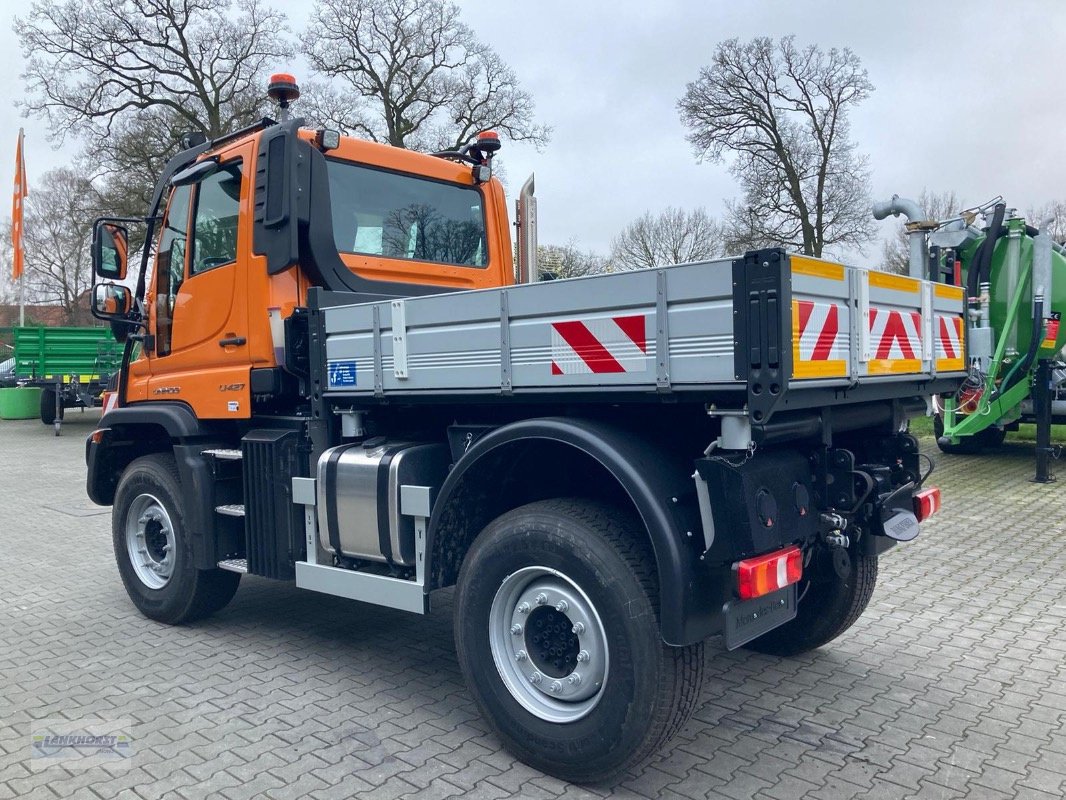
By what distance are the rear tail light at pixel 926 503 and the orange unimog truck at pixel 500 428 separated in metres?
0.02

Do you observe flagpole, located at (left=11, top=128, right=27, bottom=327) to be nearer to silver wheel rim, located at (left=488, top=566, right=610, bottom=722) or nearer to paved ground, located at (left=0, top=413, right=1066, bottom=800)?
paved ground, located at (left=0, top=413, right=1066, bottom=800)

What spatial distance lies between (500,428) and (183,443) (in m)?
2.44

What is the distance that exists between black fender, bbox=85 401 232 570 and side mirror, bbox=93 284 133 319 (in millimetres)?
593

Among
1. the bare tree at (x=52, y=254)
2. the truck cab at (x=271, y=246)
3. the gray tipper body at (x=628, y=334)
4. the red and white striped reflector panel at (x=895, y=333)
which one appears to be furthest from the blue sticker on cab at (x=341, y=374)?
the bare tree at (x=52, y=254)

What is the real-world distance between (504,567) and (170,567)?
112 inches

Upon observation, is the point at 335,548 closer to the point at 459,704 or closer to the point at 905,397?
the point at 459,704

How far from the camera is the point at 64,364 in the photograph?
67.5 ft

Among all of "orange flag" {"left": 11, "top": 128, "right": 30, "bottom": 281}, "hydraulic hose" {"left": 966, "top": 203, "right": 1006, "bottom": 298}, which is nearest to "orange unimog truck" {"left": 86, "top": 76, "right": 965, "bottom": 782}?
"hydraulic hose" {"left": 966, "top": 203, "right": 1006, "bottom": 298}

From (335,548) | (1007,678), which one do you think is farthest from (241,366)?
(1007,678)

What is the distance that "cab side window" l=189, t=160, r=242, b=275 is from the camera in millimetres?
4961

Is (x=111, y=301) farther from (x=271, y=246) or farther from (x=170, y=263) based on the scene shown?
(x=271, y=246)

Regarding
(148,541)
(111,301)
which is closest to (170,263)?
(111,301)

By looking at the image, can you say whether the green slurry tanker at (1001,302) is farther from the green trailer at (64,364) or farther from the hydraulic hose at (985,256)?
the green trailer at (64,364)

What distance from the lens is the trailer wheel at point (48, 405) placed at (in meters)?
20.9
